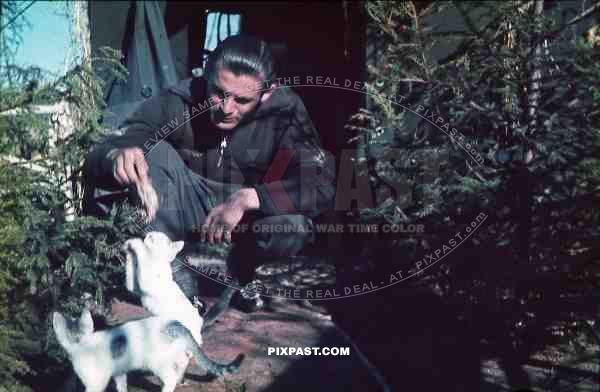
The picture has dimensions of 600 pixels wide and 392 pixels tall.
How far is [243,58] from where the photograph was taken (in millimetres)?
2791

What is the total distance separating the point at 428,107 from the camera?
303cm

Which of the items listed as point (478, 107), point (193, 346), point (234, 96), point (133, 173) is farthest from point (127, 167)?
point (478, 107)

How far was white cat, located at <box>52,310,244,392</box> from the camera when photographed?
1987 millimetres

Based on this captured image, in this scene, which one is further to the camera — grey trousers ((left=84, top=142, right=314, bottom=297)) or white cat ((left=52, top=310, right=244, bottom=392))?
grey trousers ((left=84, top=142, right=314, bottom=297))

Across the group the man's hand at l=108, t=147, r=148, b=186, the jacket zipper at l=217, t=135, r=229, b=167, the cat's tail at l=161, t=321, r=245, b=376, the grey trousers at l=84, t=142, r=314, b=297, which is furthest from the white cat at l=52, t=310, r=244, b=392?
the jacket zipper at l=217, t=135, r=229, b=167

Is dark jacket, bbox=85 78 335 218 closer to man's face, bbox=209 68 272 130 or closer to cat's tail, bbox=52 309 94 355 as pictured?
man's face, bbox=209 68 272 130

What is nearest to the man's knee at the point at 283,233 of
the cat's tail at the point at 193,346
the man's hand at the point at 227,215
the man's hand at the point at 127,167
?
the man's hand at the point at 227,215

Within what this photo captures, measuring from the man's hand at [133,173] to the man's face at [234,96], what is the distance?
528mm

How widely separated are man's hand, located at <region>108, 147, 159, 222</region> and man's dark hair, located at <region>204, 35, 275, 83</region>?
2.15 ft

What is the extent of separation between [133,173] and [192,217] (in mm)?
403

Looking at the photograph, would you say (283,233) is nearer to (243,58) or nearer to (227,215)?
(227,215)

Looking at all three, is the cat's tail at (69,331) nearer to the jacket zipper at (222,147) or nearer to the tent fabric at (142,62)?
the tent fabric at (142,62)

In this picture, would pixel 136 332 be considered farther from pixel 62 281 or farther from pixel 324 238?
pixel 324 238

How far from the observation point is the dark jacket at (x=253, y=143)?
2.85 m
